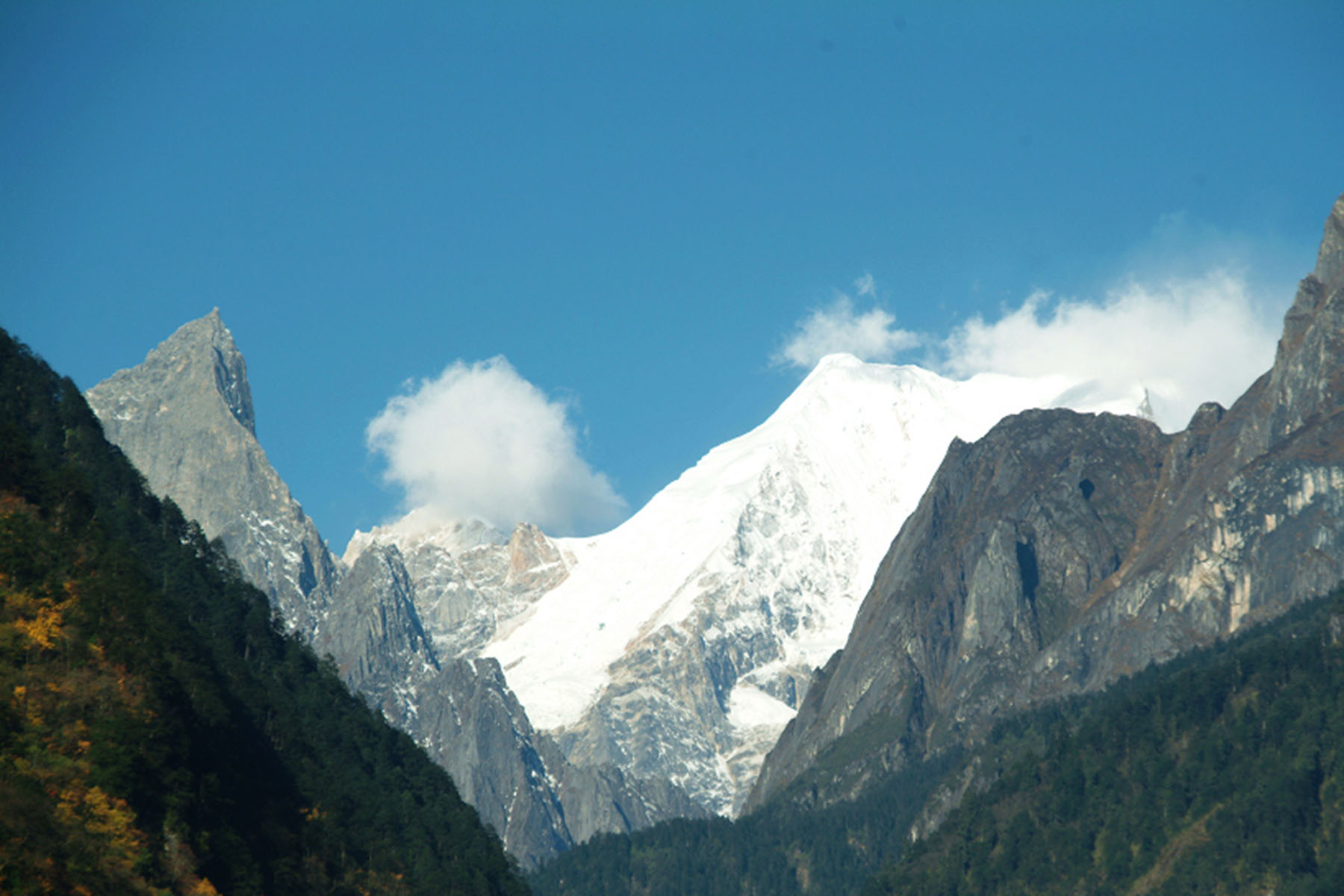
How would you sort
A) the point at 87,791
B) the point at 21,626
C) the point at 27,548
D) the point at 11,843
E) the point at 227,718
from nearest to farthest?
the point at 11,843 → the point at 87,791 → the point at 21,626 → the point at 27,548 → the point at 227,718

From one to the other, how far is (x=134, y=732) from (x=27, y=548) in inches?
907

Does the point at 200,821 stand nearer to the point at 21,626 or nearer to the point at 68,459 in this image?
the point at 21,626

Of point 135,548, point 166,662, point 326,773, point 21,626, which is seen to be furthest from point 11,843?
point 135,548

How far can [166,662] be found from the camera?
142 meters

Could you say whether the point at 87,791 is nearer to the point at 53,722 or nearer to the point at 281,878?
the point at 53,722

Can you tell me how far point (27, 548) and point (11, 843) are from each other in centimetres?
4272

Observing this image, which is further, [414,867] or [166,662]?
[414,867]

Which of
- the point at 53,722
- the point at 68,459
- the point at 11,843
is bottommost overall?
the point at 11,843

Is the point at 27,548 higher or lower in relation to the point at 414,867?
higher

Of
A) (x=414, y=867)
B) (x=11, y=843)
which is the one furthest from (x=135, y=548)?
(x=11, y=843)

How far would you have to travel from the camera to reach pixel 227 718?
151250 mm

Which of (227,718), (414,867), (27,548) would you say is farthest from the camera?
(414,867)

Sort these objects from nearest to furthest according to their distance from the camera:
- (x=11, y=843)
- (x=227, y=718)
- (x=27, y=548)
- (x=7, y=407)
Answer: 1. (x=11, y=843)
2. (x=27, y=548)
3. (x=227, y=718)
4. (x=7, y=407)

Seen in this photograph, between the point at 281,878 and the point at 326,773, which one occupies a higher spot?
the point at 326,773
